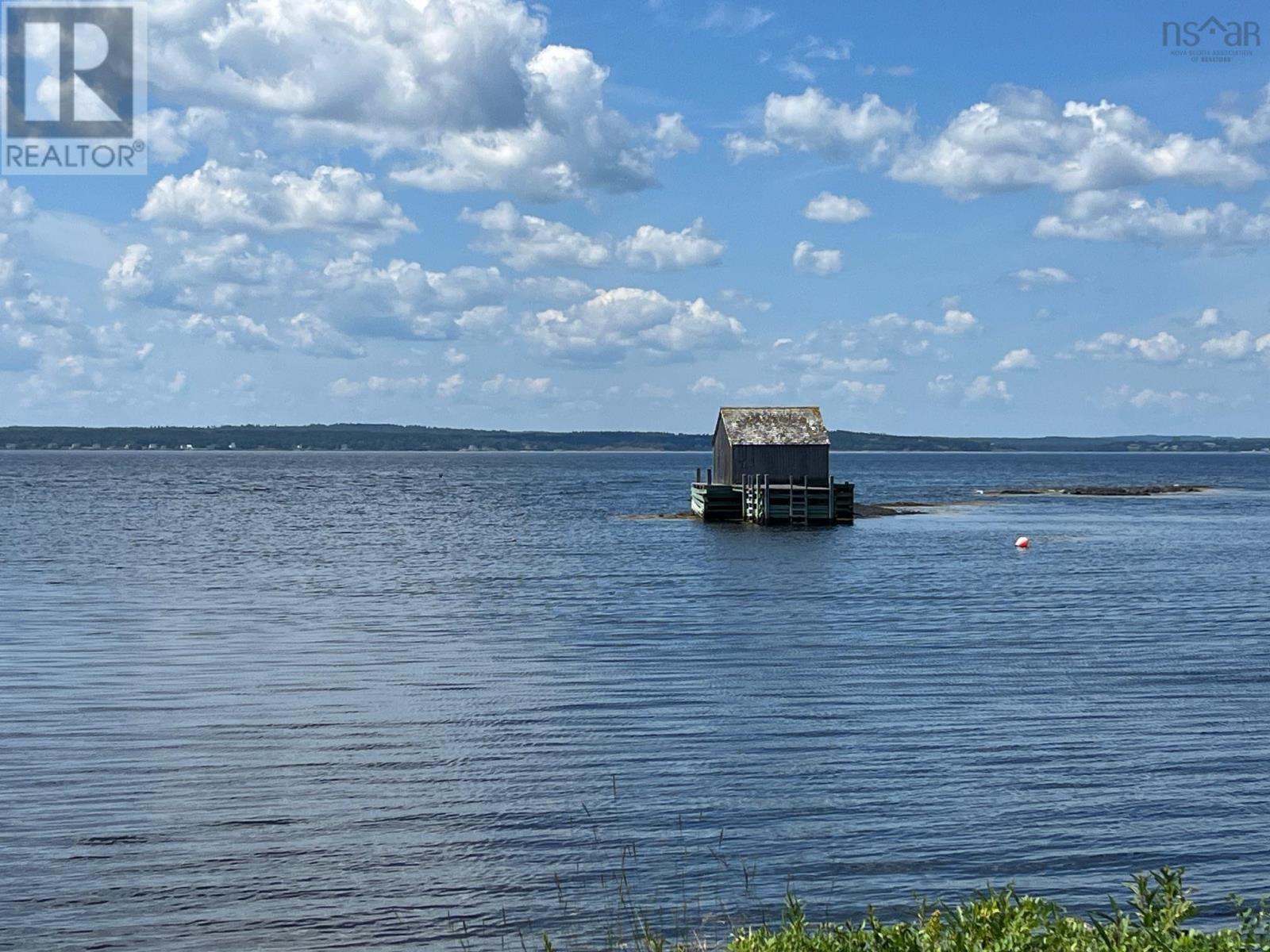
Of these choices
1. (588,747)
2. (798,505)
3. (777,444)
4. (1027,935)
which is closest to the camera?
(1027,935)

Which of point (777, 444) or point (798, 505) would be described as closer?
point (798, 505)

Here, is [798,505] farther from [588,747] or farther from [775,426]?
[588,747]

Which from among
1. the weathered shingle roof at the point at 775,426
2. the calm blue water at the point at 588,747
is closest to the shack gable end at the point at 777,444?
the weathered shingle roof at the point at 775,426

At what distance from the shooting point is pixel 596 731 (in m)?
18.9

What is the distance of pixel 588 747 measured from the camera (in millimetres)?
17969

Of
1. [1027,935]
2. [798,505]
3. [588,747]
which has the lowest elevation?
[588,747]

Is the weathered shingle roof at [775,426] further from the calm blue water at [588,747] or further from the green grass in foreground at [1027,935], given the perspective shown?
the green grass in foreground at [1027,935]

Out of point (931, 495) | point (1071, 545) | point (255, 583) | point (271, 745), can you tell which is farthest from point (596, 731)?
point (931, 495)

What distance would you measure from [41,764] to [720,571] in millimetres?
30017

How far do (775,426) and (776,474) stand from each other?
247 cm

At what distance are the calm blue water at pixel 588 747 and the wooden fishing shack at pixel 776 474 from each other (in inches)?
931

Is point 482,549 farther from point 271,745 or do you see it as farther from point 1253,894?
point 1253,894

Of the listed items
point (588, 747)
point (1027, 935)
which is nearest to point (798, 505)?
point (588, 747)

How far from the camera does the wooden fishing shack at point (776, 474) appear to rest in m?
66.9
